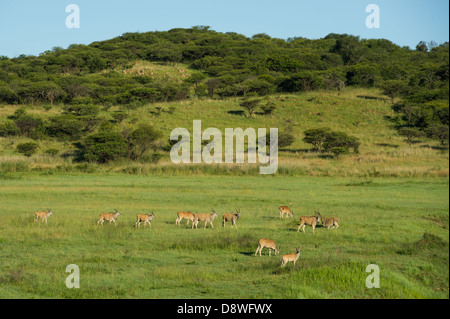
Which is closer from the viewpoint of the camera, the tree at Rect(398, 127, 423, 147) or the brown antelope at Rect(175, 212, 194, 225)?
the brown antelope at Rect(175, 212, 194, 225)

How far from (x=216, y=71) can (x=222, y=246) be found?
83.6 metres

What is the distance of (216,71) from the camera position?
3780 inches

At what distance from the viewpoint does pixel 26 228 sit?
16938 millimetres

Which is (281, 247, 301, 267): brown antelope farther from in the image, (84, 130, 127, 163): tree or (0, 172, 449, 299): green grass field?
(84, 130, 127, 163): tree

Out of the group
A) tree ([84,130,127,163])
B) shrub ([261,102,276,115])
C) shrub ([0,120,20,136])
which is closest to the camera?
tree ([84,130,127,163])

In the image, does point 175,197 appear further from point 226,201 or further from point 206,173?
point 206,173

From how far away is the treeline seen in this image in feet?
240

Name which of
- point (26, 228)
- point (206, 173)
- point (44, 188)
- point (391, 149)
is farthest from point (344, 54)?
point (26, 228)

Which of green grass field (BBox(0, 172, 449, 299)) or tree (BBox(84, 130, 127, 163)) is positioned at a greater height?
tree (BBox(84, 130, 127, 163))

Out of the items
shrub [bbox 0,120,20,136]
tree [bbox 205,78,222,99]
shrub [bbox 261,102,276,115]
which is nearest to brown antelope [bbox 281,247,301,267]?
shrub [bbox 0,120,20,136]

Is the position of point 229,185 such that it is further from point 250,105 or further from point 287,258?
point 250,105

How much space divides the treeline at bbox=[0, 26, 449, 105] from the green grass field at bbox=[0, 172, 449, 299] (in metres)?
42.5
